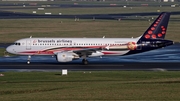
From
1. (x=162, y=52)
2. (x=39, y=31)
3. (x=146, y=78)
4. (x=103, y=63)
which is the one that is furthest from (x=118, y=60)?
(x=39, y=31)

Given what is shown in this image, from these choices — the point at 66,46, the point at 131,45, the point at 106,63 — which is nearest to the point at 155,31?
the point at 131,45

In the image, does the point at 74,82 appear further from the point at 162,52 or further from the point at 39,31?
the point at 39,31

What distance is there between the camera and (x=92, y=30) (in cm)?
13012

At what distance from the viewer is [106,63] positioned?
250 ft

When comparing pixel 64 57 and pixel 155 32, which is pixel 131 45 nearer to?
pixel 155 32

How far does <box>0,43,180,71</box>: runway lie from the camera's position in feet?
230

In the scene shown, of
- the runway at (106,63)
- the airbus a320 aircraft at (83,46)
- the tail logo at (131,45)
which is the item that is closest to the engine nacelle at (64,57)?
the runway at (106,63)

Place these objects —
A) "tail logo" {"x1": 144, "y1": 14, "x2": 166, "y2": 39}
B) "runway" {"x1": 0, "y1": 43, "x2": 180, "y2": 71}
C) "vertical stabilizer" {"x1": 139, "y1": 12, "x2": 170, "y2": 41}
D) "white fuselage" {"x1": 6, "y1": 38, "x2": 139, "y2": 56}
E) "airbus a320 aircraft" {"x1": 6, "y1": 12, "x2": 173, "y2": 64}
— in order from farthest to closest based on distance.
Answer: "tail logo" {"x1": 144, "y1": 14, "x2": 166, "y2": 39} → "vertical stabilizer" {"x1": 139, "y1": 12, "x2": 170, "y2": 41} → "white fuselage" {"x1": 6, "y1": 38, "x2": 139, "y2": 56} → "airbus a320 aircraft" {"x1": 6, "y1": 12, "x2": 173, "y2": 64} → "runway" {"x1": 0, "y1": 43, "x2": 180, "y2": 71}

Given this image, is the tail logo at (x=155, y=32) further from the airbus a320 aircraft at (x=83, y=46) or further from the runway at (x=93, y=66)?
the runway at (x=93, y=66)

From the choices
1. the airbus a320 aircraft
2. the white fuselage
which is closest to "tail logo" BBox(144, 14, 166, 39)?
the airbus a320 aircraft

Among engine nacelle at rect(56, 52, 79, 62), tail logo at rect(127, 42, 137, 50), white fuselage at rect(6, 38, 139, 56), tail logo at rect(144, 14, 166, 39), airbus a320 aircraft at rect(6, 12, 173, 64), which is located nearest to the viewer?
engine nacelle at rect(56, 52, 79, 62)

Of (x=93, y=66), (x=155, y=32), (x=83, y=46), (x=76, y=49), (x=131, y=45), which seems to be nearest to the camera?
(x=93, y=66)

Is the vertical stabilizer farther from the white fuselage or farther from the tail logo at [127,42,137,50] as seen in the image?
the white fuselage

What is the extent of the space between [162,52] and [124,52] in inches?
650
